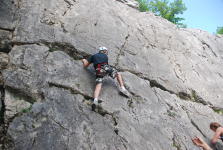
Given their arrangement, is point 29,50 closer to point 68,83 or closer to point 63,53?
point 63,53

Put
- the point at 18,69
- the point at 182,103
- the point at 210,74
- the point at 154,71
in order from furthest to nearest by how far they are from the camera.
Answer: the point at 210,74, the point at 154,71, the point at 182,103, the point at 18,69

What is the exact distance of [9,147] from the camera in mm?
4969

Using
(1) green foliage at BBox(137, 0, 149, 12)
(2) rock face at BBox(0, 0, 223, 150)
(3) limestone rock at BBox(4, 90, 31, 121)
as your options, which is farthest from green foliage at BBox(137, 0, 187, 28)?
(3) limestone rock at BBox(4, 90, 31, 121)

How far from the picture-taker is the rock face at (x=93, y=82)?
5789 mm

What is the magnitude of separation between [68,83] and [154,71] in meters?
4.26

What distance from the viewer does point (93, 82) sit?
7.49 meters

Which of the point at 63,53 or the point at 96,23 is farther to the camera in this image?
the point at 96,23

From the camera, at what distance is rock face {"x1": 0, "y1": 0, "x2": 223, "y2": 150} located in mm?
5789

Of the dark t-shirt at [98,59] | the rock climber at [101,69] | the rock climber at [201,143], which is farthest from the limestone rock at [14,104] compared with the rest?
the rock climber at [201,143]

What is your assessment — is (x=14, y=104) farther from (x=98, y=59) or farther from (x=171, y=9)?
(x=171, y=9)

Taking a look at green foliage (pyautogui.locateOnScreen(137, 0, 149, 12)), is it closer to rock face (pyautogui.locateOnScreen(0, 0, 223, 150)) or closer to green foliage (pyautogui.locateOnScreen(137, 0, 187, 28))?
green foliage (pyautogui.locateOnScreen(137, 0, 187, 28))

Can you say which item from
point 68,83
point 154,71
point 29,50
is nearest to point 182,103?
point 154,71

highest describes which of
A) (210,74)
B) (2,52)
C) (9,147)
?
(210,74)

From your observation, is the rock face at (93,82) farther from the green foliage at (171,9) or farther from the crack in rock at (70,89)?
the green foliage at (171,9)
